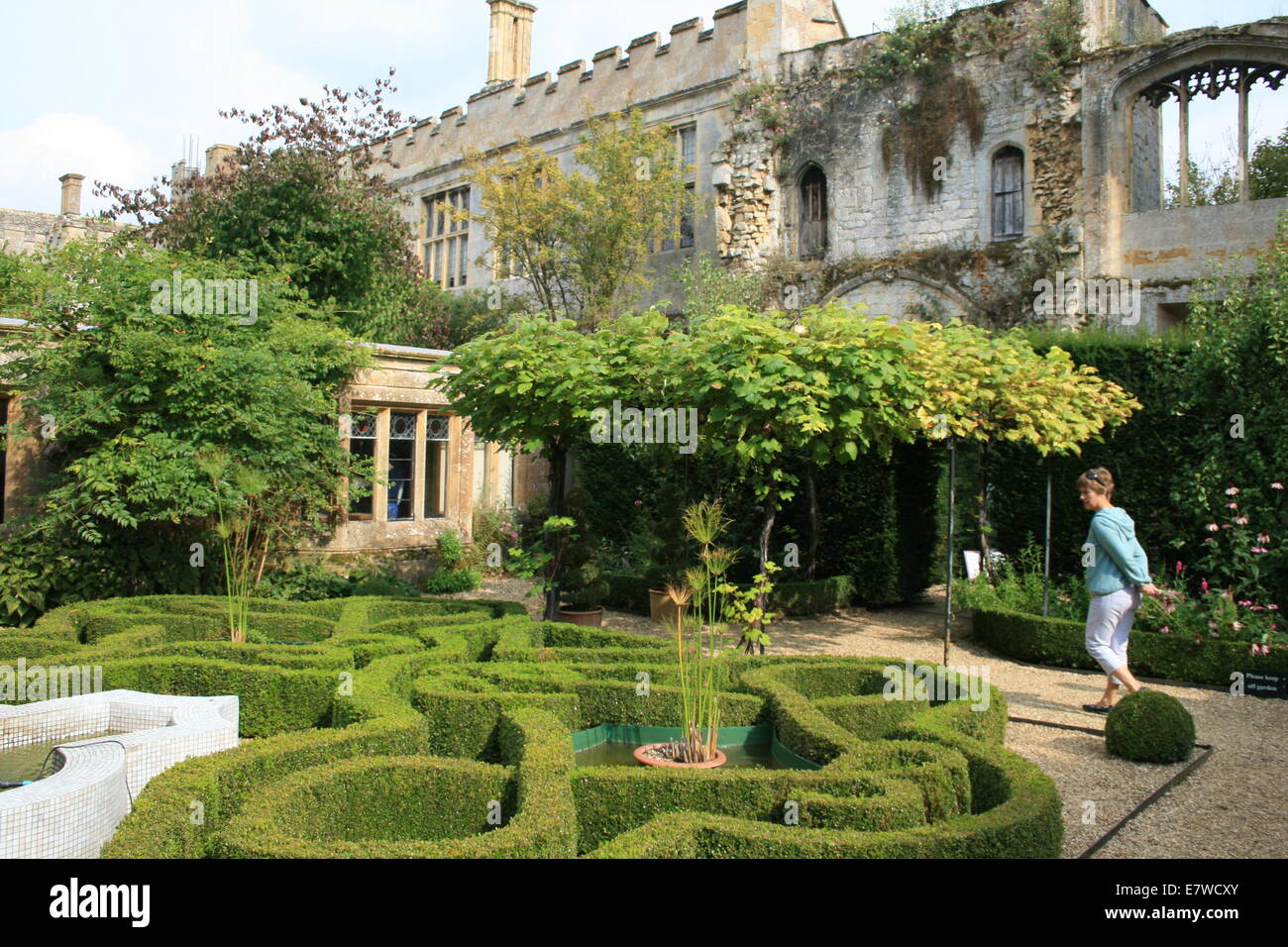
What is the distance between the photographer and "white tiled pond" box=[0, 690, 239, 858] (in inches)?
166

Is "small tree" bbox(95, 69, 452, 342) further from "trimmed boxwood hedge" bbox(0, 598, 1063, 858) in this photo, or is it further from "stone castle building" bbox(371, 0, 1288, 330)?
"trimmed boxwood hedge" bbox(0, 598, 1063, 858)

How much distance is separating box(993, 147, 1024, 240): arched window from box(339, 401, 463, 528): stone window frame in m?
10.1

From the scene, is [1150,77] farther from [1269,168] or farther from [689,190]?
[1269,168]

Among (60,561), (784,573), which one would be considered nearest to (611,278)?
(784,573)

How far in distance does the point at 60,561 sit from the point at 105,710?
4.48 meters

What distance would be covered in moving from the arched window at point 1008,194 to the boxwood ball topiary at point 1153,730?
1263 centimetres

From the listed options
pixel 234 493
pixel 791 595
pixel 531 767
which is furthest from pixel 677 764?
pixel 791 595

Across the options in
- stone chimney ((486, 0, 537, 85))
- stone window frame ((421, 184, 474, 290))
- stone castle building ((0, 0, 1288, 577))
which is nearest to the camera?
stone castle building ((0, 0, 1288, 577))

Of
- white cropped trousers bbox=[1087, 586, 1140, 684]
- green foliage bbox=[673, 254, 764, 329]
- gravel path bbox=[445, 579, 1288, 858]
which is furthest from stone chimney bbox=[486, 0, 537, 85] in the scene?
white cropped trousers bbox=[1087, 586, 1140, 684]

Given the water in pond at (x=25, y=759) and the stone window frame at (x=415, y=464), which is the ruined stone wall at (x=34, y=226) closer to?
the stone window frame at (x=415, y=464)

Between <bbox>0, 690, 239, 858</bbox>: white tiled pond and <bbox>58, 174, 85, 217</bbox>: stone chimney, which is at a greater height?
<bbox>58, 174, 85, 217</bbox>: stone chimney

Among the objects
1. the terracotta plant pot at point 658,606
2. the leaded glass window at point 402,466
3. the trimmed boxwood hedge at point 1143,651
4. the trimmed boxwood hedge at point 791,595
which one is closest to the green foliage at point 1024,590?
the trimmed boxwood hedge at point 1143,651

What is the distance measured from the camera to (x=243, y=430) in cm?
1055
